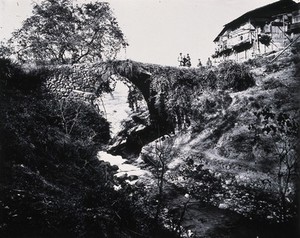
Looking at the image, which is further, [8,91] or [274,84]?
[274,84]

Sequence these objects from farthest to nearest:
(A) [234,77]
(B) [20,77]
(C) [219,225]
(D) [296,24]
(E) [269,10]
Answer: (E) [269,10], (D) [296,24], (A) [234,77], (B) [20,77], (C) [219,225]

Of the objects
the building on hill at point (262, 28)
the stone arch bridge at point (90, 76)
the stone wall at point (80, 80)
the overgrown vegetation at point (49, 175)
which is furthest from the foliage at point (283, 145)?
the building on hill at point (262, 28)

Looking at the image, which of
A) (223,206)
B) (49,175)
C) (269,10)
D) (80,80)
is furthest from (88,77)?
(269,10)

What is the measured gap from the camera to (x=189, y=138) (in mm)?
16188

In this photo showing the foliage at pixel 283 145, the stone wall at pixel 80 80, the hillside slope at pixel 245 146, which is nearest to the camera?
the foliage at pixel 283 145

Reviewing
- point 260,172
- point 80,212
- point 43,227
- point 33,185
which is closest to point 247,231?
point 260,172

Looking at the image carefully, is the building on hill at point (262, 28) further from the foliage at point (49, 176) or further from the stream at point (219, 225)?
the stream at point (219, 225)

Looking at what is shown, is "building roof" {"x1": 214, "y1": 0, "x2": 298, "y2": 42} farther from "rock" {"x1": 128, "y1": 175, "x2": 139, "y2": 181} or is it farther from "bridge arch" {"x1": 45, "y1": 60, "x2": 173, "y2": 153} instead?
"rock" {"x1": 128, "y1": 175, "x2": 139, "y2": 181}

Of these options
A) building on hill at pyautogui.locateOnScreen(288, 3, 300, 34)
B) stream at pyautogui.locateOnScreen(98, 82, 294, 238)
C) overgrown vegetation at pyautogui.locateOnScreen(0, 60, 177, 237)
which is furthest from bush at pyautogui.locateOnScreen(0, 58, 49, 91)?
building on hill at pyautogui.locateOnScreen(288, 3, 300, 34)

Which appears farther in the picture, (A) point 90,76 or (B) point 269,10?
(B) point 269,10

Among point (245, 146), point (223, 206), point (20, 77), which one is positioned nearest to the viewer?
point (223, 206)

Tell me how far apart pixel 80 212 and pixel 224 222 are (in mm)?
4997

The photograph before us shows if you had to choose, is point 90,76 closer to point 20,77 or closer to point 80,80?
point 80,80

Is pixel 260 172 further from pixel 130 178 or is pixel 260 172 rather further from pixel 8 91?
pixel 8 91
